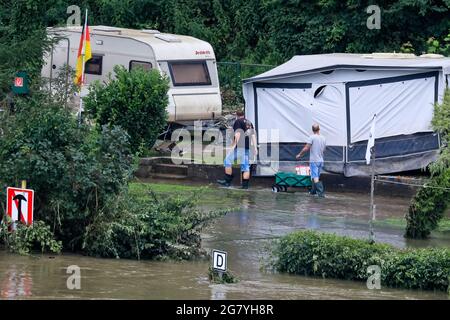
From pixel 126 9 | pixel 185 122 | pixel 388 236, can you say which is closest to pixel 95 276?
pixel 388 236

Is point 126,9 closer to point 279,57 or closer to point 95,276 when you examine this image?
point 279,57

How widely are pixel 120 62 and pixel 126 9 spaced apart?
8412mm

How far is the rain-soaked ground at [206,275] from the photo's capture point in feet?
46.2

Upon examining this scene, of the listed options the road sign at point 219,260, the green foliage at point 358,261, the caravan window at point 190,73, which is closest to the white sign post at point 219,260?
the road sign at point 219,260

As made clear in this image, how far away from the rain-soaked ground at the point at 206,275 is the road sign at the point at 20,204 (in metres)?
0.55

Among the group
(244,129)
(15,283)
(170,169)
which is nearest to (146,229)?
(15,283)

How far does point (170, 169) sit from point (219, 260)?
11.9 meters

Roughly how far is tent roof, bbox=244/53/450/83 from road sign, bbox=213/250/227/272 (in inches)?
445

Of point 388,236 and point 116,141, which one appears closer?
point 116,141

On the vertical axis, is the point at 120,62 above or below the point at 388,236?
above

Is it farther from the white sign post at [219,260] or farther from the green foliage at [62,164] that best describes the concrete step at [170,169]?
the white sign post at [219,260]
